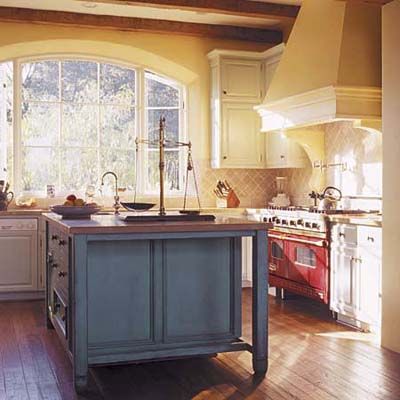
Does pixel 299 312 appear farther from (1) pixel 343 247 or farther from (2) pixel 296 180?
(2) pixel 296 180

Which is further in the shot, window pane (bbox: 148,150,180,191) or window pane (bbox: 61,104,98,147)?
window pane (bbox: 148,150,180,191)

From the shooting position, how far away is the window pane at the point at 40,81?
7.16 metres

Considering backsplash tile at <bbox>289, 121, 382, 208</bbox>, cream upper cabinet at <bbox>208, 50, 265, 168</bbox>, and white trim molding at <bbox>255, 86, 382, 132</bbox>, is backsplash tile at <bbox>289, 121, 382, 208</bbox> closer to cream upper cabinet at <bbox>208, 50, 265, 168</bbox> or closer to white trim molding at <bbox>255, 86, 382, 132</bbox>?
white trim molding at <bbox>255, 86, 382, 132</bbox>

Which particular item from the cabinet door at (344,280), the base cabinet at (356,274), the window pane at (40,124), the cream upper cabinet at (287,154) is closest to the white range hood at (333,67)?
the cream upper cabinet at (287,154)

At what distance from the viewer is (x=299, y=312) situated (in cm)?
580

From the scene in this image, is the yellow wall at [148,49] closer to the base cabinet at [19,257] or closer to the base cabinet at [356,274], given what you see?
the base cabinet at [19,257]

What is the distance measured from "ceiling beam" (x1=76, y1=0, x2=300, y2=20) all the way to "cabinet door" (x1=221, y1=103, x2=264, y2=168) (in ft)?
3.75

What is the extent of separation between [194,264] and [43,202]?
11.3 feet

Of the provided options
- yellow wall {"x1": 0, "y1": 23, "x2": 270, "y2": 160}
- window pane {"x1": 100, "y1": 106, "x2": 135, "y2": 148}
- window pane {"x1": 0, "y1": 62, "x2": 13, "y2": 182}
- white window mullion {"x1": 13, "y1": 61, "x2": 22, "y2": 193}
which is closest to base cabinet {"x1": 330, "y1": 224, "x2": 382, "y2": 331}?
yellow wall {"x1": 0, "y1": 23, "x2": 270, "y2": 160}

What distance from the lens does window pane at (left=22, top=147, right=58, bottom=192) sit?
7.13 metres

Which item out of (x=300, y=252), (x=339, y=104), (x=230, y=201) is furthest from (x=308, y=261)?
(x=230, y=201)

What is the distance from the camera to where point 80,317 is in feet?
11.8

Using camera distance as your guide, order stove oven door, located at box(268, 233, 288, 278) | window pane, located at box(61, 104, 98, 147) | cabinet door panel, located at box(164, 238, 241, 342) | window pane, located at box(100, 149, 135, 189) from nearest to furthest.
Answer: cabinet door panel, located at box(164, 238, 241, 342)
stove oven door, located at box(268, 233, 288, 278)
window pane, located at box(61, 104, 98, 147)
window pane, located at box(100, 149, 135, 189)

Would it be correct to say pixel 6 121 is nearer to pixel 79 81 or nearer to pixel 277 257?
pixel 79 81
